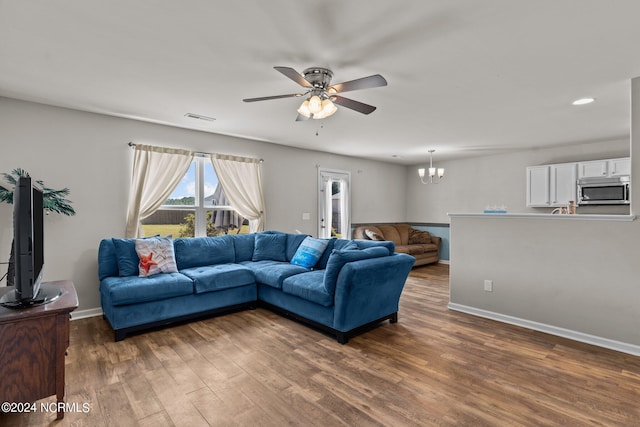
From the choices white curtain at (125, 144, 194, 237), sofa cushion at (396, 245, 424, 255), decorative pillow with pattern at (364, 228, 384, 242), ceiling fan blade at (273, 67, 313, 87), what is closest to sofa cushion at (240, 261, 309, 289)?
white curtain at (125, 144, 194, 237)

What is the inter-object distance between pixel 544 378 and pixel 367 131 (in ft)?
12.0

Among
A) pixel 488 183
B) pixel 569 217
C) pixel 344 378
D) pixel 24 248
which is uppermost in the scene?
pixel 488 183

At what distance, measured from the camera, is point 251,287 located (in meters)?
4.18

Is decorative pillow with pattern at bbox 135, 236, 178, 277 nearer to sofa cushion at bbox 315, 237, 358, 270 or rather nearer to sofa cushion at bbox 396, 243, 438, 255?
sofa cushion at bbox 315, 237, 358, 270

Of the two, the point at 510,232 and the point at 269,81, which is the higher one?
the point at 269,81

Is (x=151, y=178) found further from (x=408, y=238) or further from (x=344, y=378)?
(x=408, y=238)

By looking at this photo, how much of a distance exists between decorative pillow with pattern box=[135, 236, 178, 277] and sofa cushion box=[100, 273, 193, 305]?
0.09 meters

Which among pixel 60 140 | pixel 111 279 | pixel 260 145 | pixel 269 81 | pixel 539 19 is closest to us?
pixel 539 19

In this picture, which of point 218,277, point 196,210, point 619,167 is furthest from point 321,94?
point 619,167

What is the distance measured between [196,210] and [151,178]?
0.79m

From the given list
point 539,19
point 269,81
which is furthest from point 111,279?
point 539,19

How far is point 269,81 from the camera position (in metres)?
3.02

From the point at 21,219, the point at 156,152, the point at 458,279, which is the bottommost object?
the point at 458,279

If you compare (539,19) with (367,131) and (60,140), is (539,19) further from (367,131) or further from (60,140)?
(60,140)
